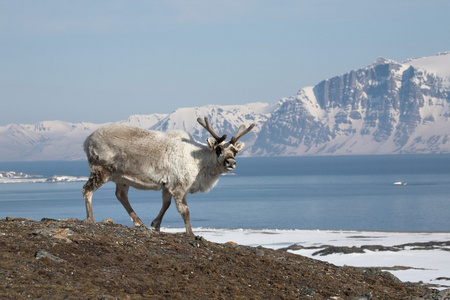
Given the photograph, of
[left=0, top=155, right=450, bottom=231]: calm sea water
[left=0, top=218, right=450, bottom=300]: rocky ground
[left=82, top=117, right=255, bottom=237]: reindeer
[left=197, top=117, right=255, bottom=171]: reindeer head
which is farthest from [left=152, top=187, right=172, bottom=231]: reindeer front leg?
[left=0, top=155, right=450, bottom=231]: calm sea water

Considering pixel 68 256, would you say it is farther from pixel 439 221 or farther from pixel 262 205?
pixel 262 205

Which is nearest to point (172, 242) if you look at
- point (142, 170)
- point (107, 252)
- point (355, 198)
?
point (107, 252)

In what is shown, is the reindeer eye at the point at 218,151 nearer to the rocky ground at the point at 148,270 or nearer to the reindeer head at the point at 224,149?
the reindeer head at the point at 224,149

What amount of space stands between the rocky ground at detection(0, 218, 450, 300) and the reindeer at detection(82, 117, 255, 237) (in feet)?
5.32

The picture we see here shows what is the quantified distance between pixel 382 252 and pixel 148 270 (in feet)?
136

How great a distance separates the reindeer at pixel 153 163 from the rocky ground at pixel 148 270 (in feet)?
5.32

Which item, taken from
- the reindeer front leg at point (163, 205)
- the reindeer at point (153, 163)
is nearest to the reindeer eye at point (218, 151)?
the reindeer at point (153, 163)

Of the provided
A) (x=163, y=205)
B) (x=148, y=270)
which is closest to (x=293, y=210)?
(x=163, y=205)

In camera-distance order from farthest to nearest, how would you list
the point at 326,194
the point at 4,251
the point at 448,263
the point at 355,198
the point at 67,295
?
the point at 326,194
the point at 355,198
the point at 448,263
the point at 4,251
the point at 67,295

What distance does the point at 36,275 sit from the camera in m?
10.6

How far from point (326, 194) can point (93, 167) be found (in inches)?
6194

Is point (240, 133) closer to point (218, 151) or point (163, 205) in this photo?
point (218, 151)

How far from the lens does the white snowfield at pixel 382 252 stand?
1506 inches

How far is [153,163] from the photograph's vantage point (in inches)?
640
